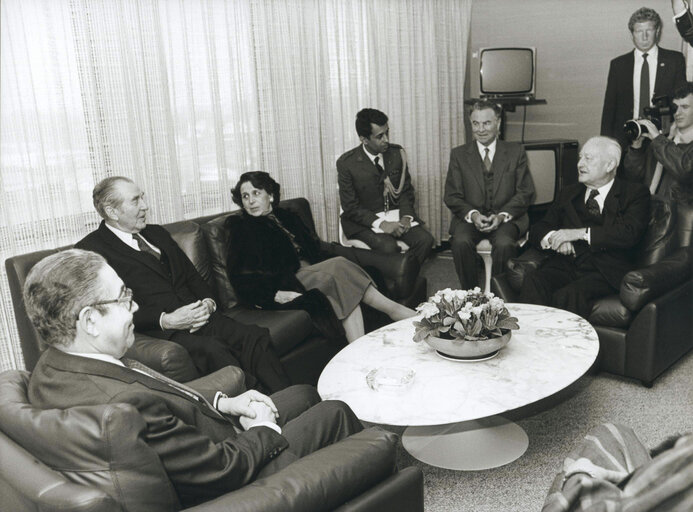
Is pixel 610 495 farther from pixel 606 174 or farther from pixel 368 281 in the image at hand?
pixel 606 174

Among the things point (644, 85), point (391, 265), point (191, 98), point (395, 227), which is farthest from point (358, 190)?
point (644, 85)

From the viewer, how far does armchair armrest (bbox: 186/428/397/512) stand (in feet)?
4.43

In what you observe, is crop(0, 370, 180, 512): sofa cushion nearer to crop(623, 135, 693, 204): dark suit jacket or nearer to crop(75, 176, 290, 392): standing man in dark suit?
crop(75, 176, 290, 392): standing man in dark suit

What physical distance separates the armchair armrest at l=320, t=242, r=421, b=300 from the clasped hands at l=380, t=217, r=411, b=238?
1.36 ft

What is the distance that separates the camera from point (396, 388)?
234 cm

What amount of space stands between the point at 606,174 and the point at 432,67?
8.53 ft

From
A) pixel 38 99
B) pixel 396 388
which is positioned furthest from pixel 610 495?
pixel 38 99

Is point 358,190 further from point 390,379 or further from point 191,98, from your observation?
point 390,379

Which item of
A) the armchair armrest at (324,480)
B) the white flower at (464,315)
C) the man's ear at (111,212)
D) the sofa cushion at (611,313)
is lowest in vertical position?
the sofa cushion at (611,313)

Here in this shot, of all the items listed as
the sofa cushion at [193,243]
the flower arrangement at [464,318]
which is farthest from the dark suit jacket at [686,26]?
the sofa cushion at [193,243]

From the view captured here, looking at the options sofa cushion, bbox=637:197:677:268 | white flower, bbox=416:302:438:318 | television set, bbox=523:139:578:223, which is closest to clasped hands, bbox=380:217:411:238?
television set, bbox=523:139:578:223

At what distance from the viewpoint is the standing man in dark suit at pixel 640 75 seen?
450cm

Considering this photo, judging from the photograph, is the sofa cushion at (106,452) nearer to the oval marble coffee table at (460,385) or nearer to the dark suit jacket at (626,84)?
the oval marble coffee table at (460,385)

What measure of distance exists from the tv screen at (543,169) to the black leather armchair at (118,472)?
394cm
